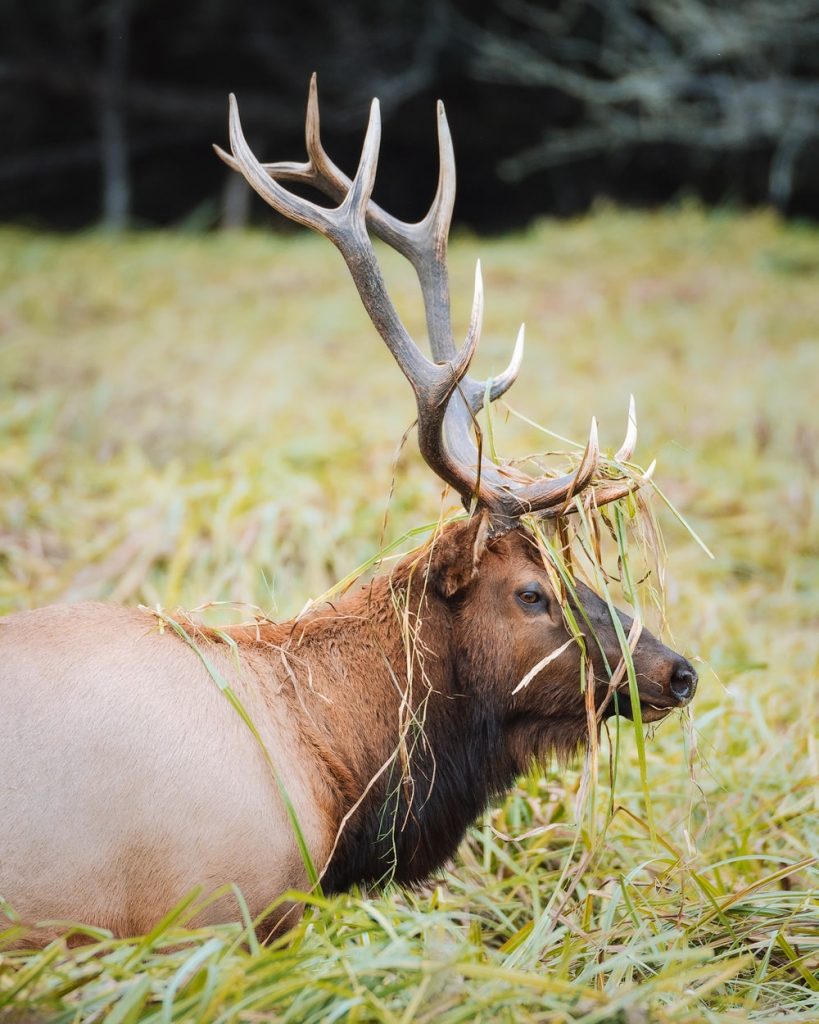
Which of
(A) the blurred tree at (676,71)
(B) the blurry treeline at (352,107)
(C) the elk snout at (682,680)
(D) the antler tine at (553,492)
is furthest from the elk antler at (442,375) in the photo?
(B) the blurry treeline at (352,107)

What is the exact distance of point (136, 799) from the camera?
2.18m

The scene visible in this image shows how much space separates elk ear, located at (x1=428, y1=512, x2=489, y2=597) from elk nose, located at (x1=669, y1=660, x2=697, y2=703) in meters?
0.57

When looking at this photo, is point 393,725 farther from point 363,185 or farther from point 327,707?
point 363,185

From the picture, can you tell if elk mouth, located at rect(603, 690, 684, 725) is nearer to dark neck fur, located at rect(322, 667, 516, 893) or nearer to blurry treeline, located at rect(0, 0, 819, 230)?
dark neck fur, located at rect(322, 667, 516, 893)

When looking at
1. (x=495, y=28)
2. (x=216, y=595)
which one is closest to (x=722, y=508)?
(x=216, y=595)

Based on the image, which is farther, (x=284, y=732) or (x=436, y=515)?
(x=436, y=515)

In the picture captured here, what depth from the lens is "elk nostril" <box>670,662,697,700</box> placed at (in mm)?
2578

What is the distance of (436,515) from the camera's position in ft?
15.7

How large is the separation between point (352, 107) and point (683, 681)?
12.0 meters

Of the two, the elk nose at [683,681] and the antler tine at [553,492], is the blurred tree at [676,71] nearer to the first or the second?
the antler tine at [553,492]

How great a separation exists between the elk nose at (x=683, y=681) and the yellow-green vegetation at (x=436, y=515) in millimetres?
126

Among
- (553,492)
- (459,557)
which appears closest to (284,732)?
(459,557)

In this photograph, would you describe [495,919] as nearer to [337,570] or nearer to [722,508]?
[337,570]

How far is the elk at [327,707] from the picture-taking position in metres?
2.16
